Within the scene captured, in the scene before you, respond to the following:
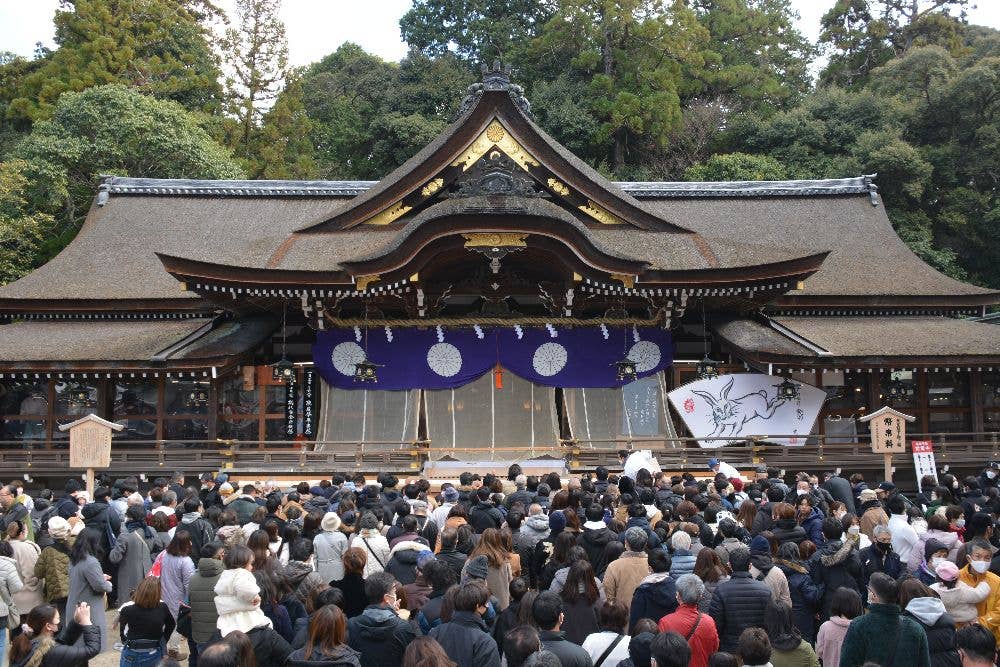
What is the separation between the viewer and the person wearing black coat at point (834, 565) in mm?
7402

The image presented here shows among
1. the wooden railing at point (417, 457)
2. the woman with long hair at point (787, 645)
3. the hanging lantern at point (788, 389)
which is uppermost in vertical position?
the hanging lantern at point (788, 389)

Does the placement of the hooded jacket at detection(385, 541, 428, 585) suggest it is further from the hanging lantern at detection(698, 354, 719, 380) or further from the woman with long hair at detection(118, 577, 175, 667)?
the hanging lantern at detection(698, 354, 719, 380)

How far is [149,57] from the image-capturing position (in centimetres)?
4072

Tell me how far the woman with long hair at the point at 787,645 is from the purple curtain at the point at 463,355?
13.8 meters

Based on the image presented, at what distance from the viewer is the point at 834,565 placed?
7430 mm

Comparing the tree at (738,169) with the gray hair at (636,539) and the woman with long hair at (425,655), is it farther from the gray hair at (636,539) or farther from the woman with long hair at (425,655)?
the woman with long hair at (425,655)

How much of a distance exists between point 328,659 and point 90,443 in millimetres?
11866

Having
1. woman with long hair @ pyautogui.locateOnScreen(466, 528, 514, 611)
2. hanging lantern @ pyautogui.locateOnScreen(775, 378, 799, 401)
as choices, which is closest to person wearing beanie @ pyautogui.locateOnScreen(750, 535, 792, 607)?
woman with long hair @ pyautogui.locateOnScreen(466, 528, 514, 611)

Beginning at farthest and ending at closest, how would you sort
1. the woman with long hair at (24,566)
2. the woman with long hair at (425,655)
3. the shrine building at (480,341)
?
1. the shrine building at (480,341)
2. the woman with long hair at (24,566)
3. the woman with long hair at (425,655)

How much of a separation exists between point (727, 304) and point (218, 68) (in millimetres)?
30935

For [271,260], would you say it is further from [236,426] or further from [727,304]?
[727,304]

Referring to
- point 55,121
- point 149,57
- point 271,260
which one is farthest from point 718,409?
point 149,57

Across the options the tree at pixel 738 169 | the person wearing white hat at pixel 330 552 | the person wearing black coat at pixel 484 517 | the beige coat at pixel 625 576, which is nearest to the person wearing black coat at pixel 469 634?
the beige coat at pixel 625 576

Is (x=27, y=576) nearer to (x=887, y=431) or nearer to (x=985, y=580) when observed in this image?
(x=985, y=580)
